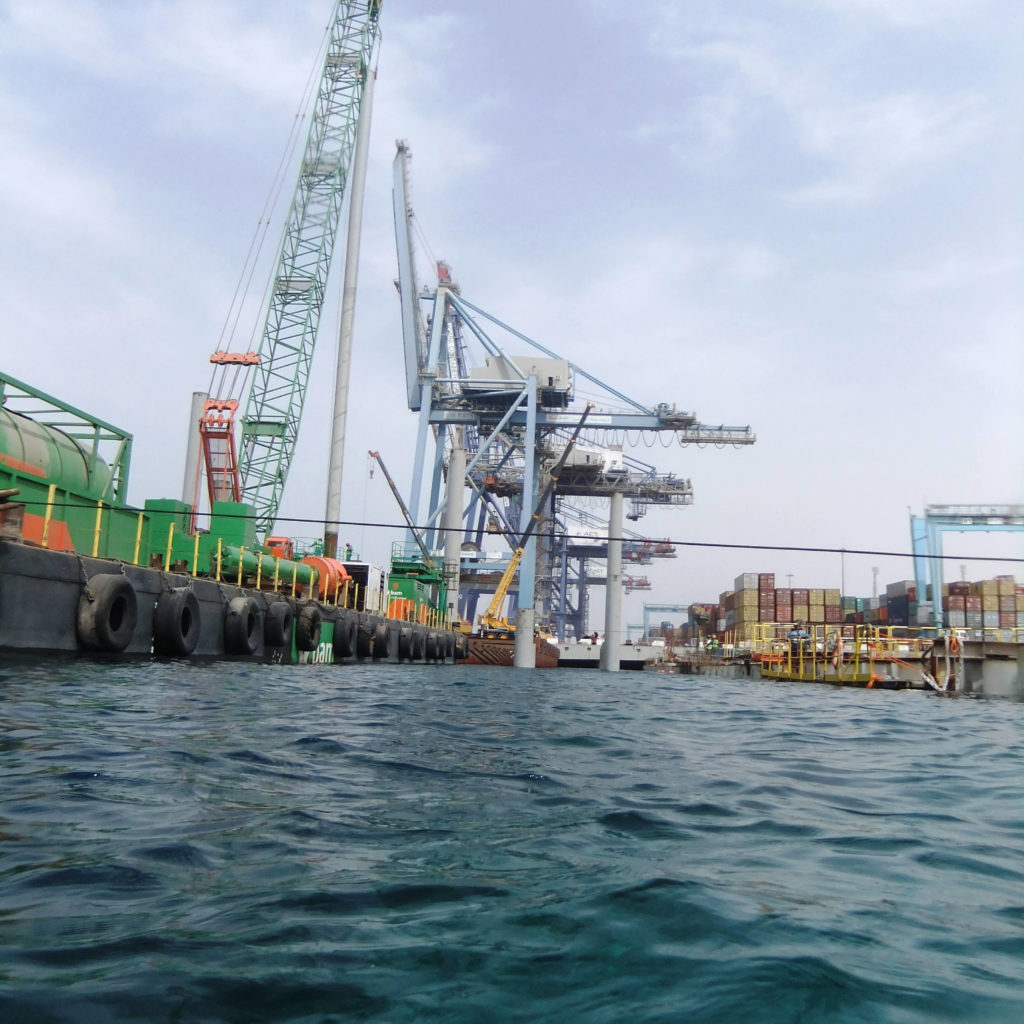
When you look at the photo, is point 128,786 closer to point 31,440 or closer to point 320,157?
point 31,440

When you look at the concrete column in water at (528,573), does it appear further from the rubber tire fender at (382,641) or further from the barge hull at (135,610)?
the barge hull at (135,610)

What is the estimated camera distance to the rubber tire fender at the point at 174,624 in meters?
15.0

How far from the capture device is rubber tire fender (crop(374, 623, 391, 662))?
28.3m

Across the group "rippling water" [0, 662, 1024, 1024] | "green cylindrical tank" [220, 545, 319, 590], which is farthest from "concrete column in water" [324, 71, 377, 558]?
"rippling water" [0, 662, 1024, 1024]

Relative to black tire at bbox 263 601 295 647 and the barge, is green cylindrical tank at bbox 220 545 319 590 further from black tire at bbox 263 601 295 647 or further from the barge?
black tire at bbox 263 601 295 647

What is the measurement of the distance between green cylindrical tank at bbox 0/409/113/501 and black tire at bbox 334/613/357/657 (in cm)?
1024

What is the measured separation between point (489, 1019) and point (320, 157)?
43.0 metres

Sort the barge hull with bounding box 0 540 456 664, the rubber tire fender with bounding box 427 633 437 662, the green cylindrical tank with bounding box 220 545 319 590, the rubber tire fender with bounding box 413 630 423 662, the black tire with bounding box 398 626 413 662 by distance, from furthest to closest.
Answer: the rubber tire fender with bounding box 427 633 437 662 < the rubber tire fender with bounding box 413 630 423 662 < the black tire with bounding box 398 626 413 662 < the green cylindrical tank with bounding box 220 545 319 590 < the barge hull with bounding box 0 540 456 664

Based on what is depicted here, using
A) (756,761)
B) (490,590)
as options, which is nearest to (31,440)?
(756,761)

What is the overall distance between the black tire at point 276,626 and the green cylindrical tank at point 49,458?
5.05m

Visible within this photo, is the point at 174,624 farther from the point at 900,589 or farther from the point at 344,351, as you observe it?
the point at 900,589

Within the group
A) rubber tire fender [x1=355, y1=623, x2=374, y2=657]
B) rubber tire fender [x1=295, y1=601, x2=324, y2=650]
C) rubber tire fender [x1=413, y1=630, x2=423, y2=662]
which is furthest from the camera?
rubber tire fender [x1=413, y1=630, x2=423, y2=662]

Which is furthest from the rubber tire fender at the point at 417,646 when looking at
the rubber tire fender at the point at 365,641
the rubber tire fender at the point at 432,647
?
the rubber tire fender at the point at 365,641

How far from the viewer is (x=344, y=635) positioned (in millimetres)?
25422
